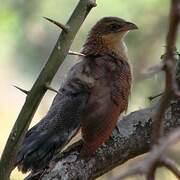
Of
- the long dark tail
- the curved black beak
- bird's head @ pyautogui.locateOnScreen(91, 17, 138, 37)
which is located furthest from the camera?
bird's head @ pyautogui.locateOnScreen(91, 17, 138, 37)

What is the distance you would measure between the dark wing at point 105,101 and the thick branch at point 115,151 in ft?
0.46

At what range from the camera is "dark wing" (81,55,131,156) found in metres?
3.40

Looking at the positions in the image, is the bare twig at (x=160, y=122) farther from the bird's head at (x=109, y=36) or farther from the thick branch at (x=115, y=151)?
the bird's head at (x=109, y=36)

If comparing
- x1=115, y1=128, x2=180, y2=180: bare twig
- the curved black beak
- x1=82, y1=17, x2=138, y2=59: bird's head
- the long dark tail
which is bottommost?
the long dark tail

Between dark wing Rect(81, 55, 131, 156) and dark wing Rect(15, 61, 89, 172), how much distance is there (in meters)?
0.07

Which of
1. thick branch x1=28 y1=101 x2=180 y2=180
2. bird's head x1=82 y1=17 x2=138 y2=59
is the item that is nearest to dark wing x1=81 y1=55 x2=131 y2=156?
thick branch x1=28 y1=101 x2=180 y2=180

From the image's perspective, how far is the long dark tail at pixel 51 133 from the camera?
9.73 feet

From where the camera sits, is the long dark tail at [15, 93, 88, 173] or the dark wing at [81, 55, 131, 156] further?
the dark wing at [81, 55, 131, 156]

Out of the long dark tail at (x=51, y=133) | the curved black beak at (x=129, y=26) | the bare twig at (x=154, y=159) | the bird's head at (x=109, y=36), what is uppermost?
the curved black beak at (x=129, y=26)

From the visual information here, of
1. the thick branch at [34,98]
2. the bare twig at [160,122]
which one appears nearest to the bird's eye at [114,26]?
the thick branch at [34,98]

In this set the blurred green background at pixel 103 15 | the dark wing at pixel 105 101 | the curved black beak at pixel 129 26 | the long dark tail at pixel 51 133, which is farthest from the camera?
the blurred green background at pixel 103 15

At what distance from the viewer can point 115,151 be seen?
9.77ft

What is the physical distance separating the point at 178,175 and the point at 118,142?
2070 millimetres

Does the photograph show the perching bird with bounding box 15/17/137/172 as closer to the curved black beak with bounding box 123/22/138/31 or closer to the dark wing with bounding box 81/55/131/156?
the dark wing with bounding box 81/55/131/156
